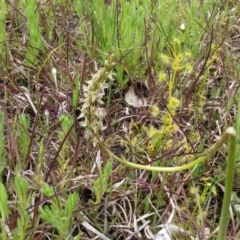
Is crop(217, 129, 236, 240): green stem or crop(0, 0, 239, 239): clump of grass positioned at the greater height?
crop(217, 129, 236, 240): green stem

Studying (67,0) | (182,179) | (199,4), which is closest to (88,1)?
(67,0)

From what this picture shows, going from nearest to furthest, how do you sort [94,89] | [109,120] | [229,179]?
[229,179] → [94,89] → [109,120]

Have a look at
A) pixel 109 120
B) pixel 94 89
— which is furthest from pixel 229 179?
pixel 109 120

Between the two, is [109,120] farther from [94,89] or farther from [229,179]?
[229,179]

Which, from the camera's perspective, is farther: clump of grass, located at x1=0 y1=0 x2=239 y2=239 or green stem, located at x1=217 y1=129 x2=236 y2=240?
clump of grass, located at x1=0 y1=0 x2=239 y2=239

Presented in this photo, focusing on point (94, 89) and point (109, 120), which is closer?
point (94, 89)

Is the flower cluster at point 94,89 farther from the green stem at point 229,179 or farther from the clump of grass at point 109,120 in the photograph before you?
the green stem at point 229,179

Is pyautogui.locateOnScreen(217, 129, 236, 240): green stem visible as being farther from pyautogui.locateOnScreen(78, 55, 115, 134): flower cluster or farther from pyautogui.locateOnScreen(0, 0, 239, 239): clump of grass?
pyautogui.locateOnScreen(78, 55, 115, 134): flower cluster

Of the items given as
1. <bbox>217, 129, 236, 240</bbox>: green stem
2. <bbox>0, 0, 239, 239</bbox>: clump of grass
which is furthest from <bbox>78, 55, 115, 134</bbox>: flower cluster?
<bbox>217, 129, 236, 240</bbox>: green stem

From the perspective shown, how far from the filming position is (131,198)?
1298mm

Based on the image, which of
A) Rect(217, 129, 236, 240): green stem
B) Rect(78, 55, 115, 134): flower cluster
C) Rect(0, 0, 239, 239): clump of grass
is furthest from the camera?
Rect(0, 0, 239, 239): clump of grass

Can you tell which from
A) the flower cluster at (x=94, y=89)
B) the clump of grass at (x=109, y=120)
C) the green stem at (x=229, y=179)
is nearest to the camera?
the green stem at (x=229, y=179)

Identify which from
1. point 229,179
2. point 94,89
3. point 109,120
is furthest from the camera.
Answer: point 109,120

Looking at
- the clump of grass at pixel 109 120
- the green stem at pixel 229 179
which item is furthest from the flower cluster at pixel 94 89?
the green stem at pixel 229 179
